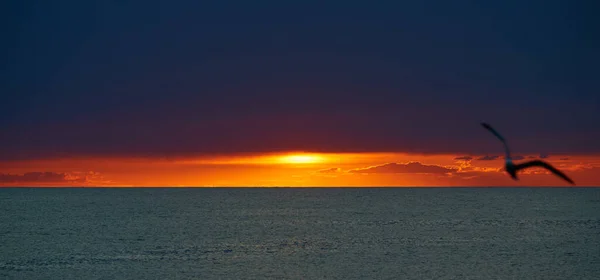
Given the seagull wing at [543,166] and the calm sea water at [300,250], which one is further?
the calm sea water at [300,250]

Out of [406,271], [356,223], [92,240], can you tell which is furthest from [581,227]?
[92,240]

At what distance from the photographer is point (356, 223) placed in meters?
146

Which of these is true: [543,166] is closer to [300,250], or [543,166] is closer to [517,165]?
[517,165]

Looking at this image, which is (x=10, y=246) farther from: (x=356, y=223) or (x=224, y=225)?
(x=356, y=223)

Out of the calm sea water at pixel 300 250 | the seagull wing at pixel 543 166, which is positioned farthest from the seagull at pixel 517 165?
the calm sea water at pixel 300 250

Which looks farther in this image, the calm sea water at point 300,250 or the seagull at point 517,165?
the calm sea water at point 300,250

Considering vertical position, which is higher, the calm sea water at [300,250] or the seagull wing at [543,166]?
the seagull wing at [543,166]

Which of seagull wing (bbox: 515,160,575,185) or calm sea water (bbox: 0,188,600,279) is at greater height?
seagull wing (bbox: 515,160,575,185)

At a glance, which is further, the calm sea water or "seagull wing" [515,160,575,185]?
the calm sea water

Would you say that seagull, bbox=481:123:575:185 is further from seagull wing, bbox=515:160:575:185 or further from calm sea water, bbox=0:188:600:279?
calm sea water, bbox=0:188:600:279

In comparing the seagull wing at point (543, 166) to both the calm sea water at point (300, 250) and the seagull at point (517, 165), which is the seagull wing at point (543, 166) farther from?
the calm sea water at point (300, 250)

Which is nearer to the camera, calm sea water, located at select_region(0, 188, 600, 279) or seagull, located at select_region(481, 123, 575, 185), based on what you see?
seagull, located at select_region(481, 123, 575, 185)

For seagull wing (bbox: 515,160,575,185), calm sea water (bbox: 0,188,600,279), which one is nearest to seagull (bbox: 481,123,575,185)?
seagull wing (bbox: 515,160,575,185)

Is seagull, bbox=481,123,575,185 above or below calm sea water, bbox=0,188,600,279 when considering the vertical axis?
above
